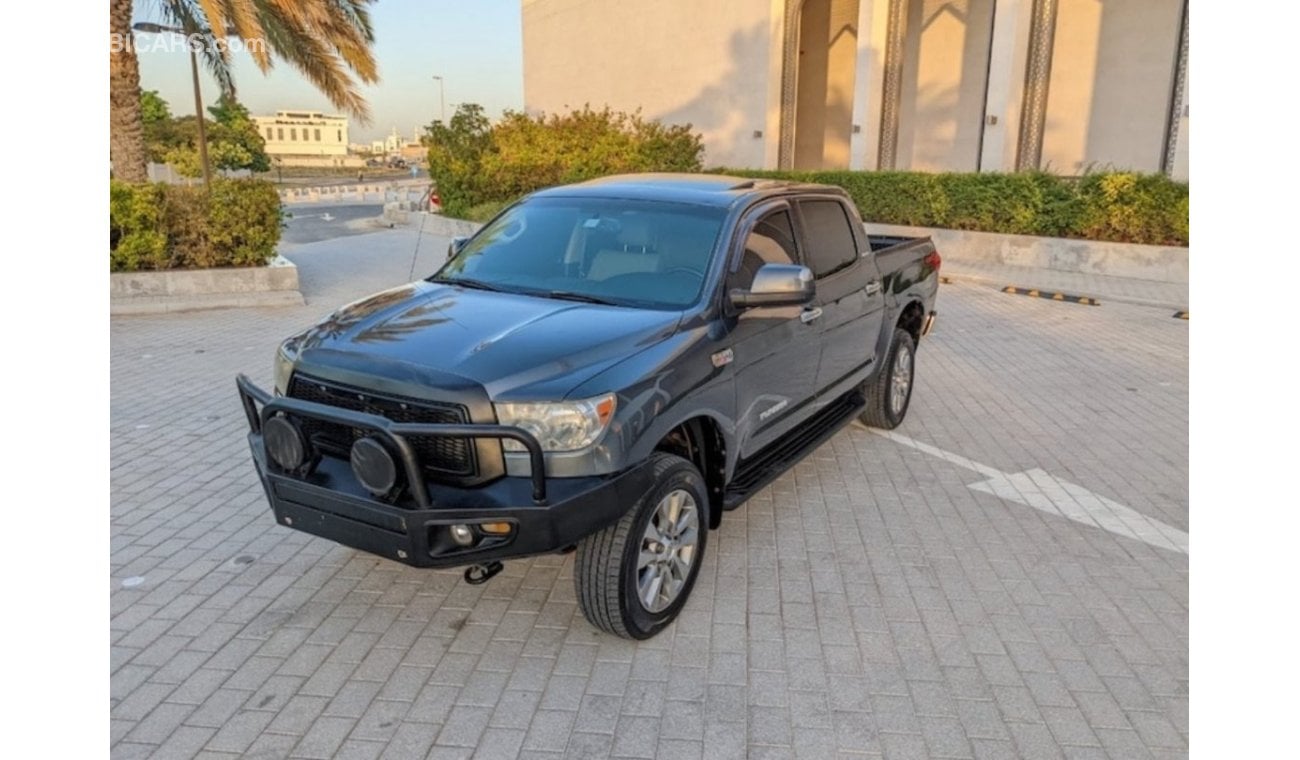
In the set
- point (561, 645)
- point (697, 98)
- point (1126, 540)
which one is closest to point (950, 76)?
point (697, 98)

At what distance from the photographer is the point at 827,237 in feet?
17.7

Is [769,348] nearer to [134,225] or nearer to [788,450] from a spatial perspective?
[788,450]

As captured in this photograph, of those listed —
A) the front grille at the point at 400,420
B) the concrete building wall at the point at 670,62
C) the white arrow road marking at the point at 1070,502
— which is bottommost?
the white arrow road marking at the point at 1070,502

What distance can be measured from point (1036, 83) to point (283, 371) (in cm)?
1966

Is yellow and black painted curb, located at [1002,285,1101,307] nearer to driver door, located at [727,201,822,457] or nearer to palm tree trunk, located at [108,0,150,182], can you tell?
driver door, located at [727,201,822,457]

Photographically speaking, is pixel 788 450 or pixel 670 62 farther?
pixel 670 62

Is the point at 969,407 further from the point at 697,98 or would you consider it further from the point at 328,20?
the point at 697,98

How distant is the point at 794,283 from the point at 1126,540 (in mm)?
2525

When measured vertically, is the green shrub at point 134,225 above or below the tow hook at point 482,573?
above

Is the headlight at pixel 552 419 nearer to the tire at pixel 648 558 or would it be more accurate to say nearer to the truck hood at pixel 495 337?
the truck hood at pixel 495 337

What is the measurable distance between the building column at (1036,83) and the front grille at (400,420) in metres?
18.4

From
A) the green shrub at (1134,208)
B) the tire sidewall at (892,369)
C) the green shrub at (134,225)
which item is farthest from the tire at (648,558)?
the green shrub at (1134,208)

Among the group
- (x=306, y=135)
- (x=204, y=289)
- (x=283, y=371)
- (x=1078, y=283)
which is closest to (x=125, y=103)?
(x=204, y=289)

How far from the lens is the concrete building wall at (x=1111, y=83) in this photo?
19.8 metres
